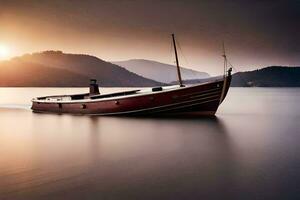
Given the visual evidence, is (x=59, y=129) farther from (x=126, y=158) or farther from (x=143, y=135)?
(x=126, y=158)

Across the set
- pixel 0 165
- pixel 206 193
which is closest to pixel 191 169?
pixel 206 193

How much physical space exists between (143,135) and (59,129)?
4.82m

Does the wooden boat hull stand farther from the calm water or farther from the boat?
the calm water

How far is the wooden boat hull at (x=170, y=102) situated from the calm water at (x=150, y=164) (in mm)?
3354

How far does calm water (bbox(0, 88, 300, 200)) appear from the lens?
6473mm

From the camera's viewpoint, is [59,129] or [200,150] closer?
[200,150]

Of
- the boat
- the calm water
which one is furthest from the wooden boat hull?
the calm water

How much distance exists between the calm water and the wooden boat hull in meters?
3.35

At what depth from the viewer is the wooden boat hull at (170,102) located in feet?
63.0

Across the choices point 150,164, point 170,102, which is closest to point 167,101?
point 170,102

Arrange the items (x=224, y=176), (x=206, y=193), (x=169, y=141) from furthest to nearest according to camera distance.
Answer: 1. (x=169, y=141)
2. (x=224, y=176)
3. (x=206, y=193)

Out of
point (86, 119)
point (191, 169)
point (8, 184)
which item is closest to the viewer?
point (8, 184)

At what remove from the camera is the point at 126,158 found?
31.6 feet

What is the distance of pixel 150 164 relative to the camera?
8.89m
